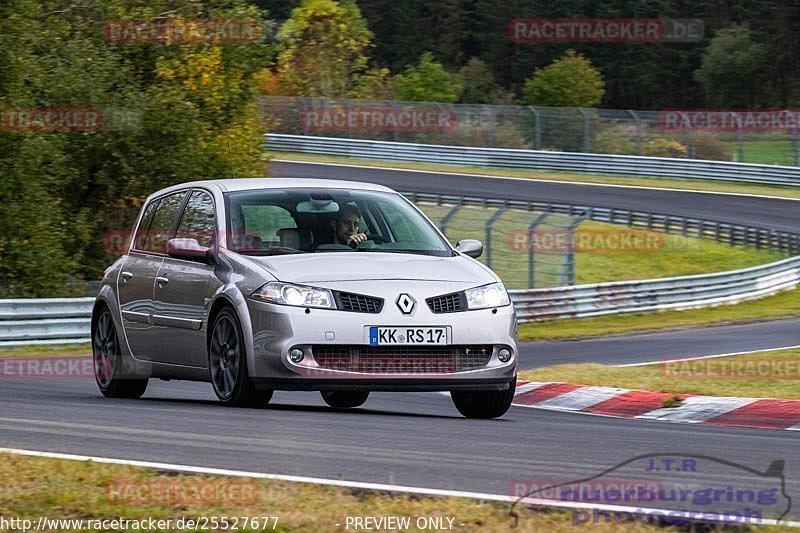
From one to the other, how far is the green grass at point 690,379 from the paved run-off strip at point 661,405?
58 centimetres

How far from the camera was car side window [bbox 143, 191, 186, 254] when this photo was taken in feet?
34.4

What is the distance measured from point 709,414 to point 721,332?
49.1 feet

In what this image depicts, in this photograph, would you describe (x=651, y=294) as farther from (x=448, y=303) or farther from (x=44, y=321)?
(x=448, y=303)

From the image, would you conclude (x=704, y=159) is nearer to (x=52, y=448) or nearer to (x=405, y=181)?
(x=405, y=181)

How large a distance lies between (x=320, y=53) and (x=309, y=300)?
64296 mm

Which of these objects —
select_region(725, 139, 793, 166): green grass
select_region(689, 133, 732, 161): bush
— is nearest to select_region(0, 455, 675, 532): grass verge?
select_region(725, 139, 793, 166): green grass

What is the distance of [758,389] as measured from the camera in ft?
42.3

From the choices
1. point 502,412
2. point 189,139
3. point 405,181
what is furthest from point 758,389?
point 405,181

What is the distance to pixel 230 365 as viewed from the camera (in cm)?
906

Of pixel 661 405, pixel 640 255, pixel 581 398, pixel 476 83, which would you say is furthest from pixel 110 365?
pixel 476 83

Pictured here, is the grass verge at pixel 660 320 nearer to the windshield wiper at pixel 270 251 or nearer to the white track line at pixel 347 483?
the windshield wiper at pixel 270 251

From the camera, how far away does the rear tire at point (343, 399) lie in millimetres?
10859

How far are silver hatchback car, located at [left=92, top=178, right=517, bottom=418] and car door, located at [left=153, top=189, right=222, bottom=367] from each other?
0.5 inches

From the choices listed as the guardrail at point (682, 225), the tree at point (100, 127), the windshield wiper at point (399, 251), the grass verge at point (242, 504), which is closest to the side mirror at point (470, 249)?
the windshield wiper at point (399, 251)
